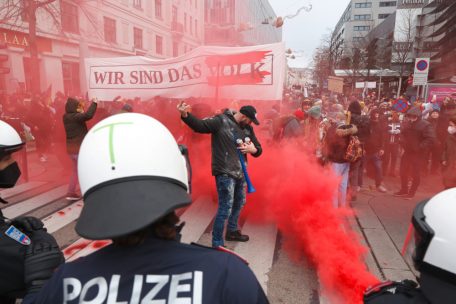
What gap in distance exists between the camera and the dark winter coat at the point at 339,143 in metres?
5.16

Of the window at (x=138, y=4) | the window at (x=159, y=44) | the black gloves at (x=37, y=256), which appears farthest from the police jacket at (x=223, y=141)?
the window at (x=159, y=44)

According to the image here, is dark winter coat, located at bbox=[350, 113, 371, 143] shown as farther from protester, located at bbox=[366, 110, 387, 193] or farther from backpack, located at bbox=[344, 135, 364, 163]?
backpack, located at bbox=[344, 135, 364, 163]

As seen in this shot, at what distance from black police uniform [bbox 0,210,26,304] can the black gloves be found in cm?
4

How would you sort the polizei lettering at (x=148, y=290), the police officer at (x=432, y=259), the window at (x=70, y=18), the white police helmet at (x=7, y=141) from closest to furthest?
the polizei lettering at (x=148, y=290)
the police officer at (x=432, y=259)
the white police helmet at (x=7, y=141)
the window at (x=70, y=18)

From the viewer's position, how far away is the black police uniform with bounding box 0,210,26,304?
1.38 m

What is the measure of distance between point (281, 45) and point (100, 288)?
243 inches

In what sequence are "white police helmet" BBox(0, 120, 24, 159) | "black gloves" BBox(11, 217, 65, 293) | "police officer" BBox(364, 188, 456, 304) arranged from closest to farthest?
"police officer" BBox(364, 188, 456, 304) → "black gloves" BBox(11, 217, 65, 293) → "white police helmet" BBox(0, 120, 24, 159)

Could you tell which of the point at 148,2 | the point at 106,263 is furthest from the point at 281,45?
the point at 148,2

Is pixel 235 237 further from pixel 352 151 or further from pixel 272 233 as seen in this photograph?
pixel 352 151

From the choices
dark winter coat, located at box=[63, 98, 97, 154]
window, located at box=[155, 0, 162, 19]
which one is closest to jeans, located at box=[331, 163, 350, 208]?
dark winter coat, located at box=[63, 98, 97, 154]

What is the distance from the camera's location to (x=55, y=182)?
23.4 feet

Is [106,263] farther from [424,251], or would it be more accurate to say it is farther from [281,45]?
[281,45]

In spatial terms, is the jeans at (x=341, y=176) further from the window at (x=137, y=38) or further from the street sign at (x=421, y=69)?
the window at (x=137, y=38)

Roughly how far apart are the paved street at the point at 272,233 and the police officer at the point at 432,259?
2.06 metres
